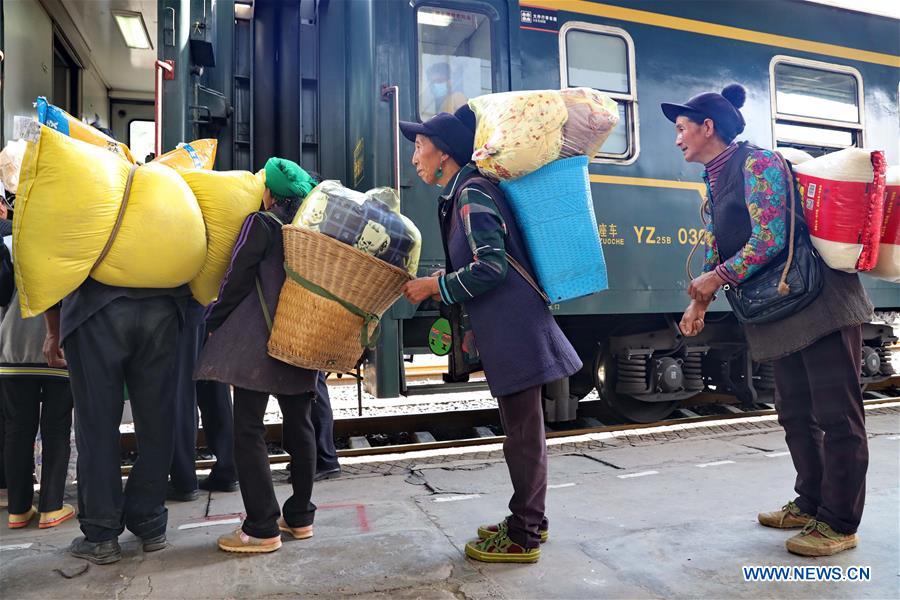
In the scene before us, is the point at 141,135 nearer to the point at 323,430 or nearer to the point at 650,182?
the point at 323,430

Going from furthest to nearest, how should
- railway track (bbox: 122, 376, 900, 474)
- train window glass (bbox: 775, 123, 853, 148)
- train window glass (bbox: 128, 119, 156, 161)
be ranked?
train window glass (bbox: 128, 119, 156, 161) < train window glass (bbox: 775, 123, 853, 148) < railway track (bbox: 122, 376, 900, 474)

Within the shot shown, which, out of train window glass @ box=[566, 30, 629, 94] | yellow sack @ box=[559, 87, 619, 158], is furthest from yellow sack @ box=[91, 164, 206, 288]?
train window glass @ box=[566, 30, 629, 94]

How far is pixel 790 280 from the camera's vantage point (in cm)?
254

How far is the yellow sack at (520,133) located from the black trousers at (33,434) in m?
2.18

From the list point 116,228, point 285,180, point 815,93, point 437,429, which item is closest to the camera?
point 116,228

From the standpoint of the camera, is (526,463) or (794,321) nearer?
(526,463)

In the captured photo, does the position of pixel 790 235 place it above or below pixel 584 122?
below

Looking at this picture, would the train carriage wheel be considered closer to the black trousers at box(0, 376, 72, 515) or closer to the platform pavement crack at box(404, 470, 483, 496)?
the platform pavement crack at box(404, 470, 483, 496)

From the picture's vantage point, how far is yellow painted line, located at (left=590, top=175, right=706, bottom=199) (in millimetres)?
4727

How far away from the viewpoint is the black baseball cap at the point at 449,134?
262cm

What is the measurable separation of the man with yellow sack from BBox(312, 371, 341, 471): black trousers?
3.83 feet

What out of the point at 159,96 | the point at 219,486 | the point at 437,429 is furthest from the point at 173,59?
the point at 437,429

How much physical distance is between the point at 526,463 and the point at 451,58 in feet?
10.0

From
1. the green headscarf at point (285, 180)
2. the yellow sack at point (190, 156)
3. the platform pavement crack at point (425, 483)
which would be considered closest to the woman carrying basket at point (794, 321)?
the platform pavement crack at point (425, 483)
